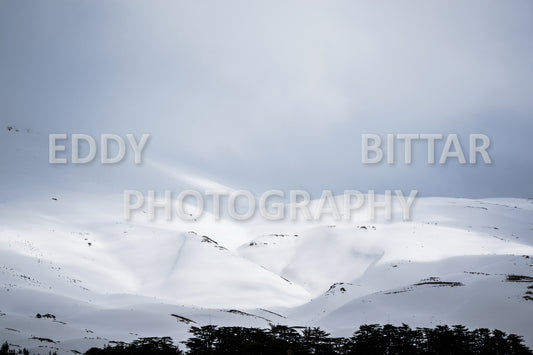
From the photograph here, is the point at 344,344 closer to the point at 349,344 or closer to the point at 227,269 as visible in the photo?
the point at 349,344

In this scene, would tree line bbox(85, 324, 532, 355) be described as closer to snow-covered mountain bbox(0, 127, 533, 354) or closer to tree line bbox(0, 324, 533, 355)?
tree line bbox(0, 324, 533, 355)

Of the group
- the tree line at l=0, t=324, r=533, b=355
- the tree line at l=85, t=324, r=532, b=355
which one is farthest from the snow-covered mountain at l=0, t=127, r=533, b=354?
the tree line at l=85, t=324, r=532, b=355

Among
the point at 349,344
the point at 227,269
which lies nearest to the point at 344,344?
the point at 349,344

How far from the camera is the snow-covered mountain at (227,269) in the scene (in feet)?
121

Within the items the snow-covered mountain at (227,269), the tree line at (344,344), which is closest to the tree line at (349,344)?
the tree line at (344,344)

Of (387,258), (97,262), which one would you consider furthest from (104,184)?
(387,258)

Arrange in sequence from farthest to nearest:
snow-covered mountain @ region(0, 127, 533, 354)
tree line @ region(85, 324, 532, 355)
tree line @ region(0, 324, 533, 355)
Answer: snow-covered mountain @ region(0, 127, 533, 354), tree line @ region(85, 324, 532, 355), tree line @ region(0, 324, 533, 355)

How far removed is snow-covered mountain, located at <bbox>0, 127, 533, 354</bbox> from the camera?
36.8 metres

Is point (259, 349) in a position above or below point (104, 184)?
below

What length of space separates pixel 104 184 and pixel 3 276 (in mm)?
74796

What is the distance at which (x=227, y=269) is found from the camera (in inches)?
2911

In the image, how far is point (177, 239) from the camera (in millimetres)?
83375

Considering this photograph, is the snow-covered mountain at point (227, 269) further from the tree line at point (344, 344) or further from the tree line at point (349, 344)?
the tree line at point (349, 344)

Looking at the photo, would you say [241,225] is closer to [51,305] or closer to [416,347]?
[51,305]
